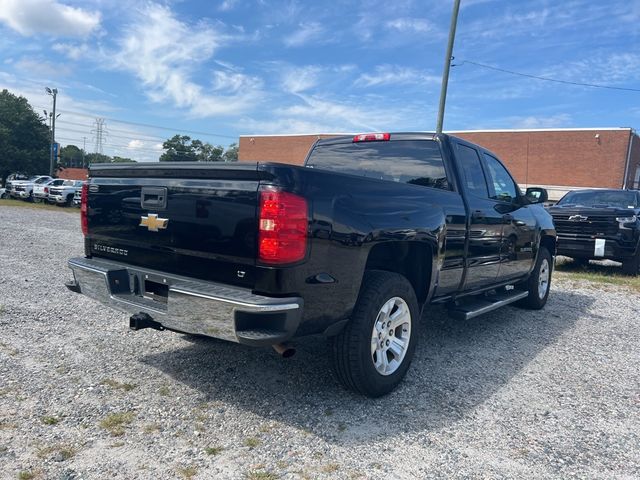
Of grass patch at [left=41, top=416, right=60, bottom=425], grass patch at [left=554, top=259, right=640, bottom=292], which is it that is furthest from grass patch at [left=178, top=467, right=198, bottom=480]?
grass patch at [left=554, top=259, right=640, bottom=292]

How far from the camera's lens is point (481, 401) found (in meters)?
3.66

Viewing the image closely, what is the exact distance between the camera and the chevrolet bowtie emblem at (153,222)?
11.0ft

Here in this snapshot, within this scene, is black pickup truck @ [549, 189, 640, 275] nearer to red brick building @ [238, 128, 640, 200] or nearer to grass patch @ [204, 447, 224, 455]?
grass patch @ [204, 447, 224, 455]

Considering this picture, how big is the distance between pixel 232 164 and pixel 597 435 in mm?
2884

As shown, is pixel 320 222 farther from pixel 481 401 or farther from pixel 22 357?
pixel 22 357

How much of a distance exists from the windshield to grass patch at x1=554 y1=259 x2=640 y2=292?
148 centimetres

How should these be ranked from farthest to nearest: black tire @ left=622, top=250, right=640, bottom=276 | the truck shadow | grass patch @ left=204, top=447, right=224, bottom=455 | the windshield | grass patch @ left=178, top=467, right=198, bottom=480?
Result: the windshield → black tire @ left=622, top=250, right=640, bottom=276 → the truck shadow → grass patch @ left=204, top=447, right=224, bottom=455 → grass patch @ left=178, top=467, right=198, bottom=480

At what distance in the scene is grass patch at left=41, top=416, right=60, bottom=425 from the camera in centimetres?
300

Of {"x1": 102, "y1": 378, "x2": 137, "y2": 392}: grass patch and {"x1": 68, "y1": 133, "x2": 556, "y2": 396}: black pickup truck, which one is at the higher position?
{"x1": 68, "y1": 133, "x2": 556, "y2": 396}: black pickup truck

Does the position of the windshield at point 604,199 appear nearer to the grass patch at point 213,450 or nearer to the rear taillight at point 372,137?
the rear taillight at point 372,137

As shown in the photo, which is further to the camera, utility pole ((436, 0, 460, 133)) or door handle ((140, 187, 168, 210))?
utility pole ((436, 0, 460, 133))

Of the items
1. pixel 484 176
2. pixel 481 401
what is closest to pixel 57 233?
pixel 484 176

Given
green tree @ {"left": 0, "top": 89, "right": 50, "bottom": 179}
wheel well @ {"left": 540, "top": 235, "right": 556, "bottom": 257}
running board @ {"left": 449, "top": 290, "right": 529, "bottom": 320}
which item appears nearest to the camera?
running board @ {"left": 449, "top": 290, "right": 529, "bottom": 320}

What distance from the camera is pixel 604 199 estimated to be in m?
11.6
